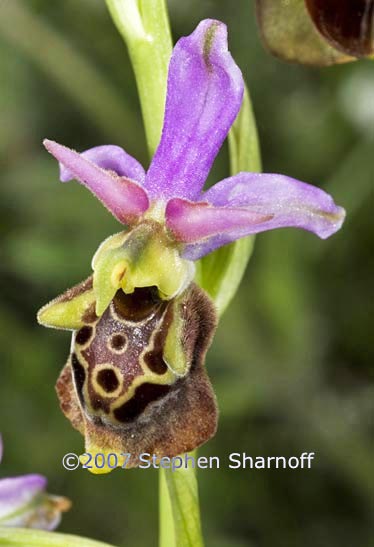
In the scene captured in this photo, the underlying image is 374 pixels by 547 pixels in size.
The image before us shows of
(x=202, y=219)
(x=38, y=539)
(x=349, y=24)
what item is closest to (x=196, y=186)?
(x=202, y=219)

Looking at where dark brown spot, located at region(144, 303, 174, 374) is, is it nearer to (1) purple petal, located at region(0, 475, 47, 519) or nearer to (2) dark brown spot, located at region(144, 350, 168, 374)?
(2) dark brown spot, located at region(144, 350, 168, 374)

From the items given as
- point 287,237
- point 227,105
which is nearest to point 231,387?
point 287,237

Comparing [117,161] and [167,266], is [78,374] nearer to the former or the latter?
[167,266]

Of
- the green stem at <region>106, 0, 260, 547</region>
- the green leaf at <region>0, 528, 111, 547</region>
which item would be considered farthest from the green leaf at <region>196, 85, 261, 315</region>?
the green leaf at <region>0, 528, 111, 547</region>

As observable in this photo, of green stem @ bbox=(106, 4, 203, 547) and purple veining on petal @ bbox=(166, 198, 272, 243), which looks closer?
purple veining on petal @ bbox=(166, 198, 272, 243)

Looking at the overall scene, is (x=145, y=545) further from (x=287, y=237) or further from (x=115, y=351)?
(x=115, y=351)
